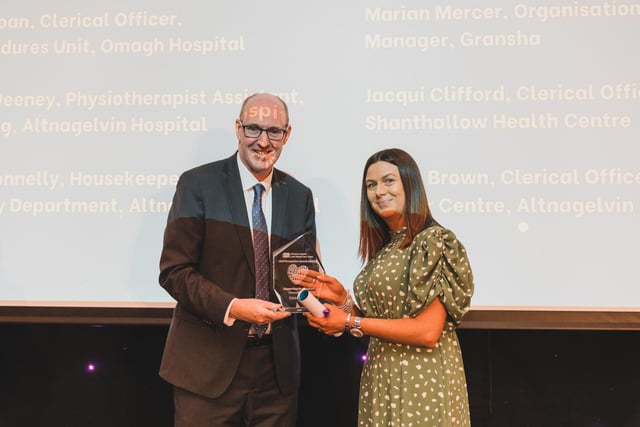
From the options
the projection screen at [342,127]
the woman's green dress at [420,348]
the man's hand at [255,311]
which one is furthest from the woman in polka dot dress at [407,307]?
the projection screen at [342,127]

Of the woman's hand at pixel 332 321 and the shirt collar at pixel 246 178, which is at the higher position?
the shirt collar at pixel 246 178

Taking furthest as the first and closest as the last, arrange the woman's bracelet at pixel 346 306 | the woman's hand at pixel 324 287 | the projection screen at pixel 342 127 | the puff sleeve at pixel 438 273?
the projection screen at pixel 342 127 → the woman's bracelet at pixel 346 306 → the woman's hand at pixel 324 287 → the puff sleeve at pixel 438 273

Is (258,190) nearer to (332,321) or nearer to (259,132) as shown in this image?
(259,132)

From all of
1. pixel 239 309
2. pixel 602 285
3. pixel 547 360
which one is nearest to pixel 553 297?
pixel 602 285

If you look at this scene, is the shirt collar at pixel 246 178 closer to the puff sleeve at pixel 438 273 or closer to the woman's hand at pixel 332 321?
the woman's hand at pixel 332 321

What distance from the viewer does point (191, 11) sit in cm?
258

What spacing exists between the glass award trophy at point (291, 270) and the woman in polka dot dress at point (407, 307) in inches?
1.8

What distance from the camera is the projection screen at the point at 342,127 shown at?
2430mm

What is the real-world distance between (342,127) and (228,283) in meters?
0.97

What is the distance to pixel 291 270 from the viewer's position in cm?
180

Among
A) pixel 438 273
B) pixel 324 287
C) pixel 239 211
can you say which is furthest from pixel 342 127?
pixel 438 273

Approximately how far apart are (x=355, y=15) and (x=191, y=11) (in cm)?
77

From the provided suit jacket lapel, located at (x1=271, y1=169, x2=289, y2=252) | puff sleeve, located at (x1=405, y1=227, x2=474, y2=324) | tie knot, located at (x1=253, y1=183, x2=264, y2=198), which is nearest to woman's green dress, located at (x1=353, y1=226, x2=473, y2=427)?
Answer: puff sleeve, located at (x1=405, y1=227, x2=474, y2=324)

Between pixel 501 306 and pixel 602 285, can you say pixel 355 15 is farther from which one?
pixel 602 285
